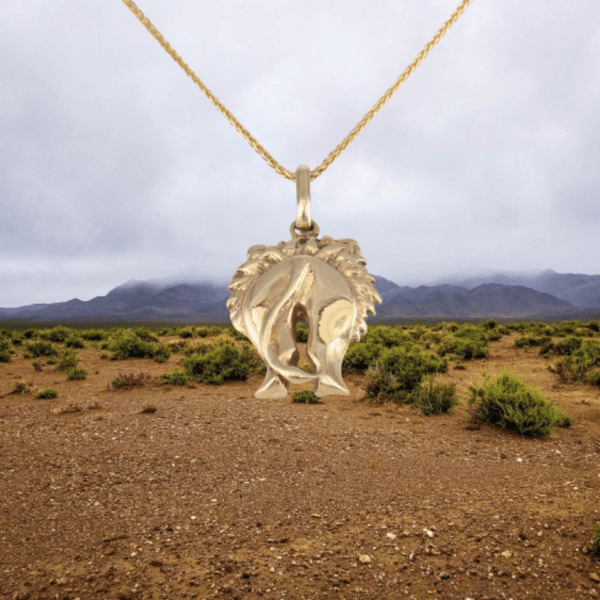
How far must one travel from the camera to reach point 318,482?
20.8ft

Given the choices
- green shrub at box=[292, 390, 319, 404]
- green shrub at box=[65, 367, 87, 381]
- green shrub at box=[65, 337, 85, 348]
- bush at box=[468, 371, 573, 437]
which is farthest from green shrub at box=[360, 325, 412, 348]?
green shrub at box=[65, 337, 85, 348]

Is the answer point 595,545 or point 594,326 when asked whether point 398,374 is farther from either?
point 594,326

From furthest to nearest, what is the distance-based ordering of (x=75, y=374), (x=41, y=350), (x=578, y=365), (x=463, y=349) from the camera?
(x=41, y=350)
(x=463, y=349)
(x=75, y=374)
(x=578, y=365)

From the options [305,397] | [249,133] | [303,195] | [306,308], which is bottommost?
[305,397]

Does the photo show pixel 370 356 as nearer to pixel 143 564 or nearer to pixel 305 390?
pixel 305 390

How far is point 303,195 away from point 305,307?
674 millimetres

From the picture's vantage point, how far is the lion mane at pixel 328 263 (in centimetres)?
212

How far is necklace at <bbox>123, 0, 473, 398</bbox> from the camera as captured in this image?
78.1 inches

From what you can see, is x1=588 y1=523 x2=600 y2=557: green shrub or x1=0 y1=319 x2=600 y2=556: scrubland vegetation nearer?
x1=588 y1=523 x2=600 y2=557: green shrub

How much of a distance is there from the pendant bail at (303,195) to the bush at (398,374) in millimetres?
9352

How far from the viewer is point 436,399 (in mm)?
10039

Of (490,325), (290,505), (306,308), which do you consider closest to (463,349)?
(490,325)

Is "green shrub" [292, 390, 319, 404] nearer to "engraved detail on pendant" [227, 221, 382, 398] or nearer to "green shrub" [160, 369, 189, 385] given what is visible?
"green shrub" [160, 369, 189, 385]

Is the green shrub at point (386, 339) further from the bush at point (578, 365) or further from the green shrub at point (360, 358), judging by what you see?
the bush at point (578, 365)
